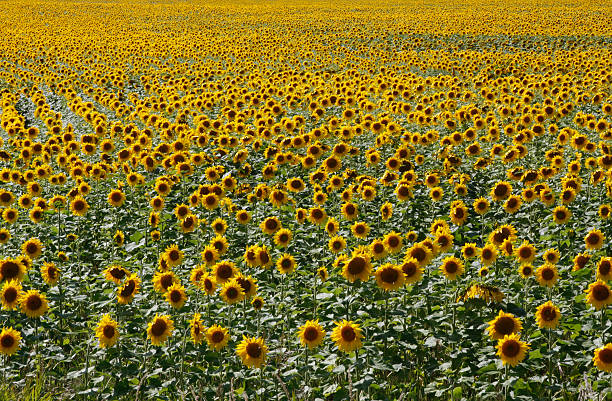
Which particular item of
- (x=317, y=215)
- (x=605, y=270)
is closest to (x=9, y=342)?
(x=317, y=215)

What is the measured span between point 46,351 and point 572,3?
53.0 m

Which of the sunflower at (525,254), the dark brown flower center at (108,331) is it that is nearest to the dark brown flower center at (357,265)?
the sunflower at (525,254)

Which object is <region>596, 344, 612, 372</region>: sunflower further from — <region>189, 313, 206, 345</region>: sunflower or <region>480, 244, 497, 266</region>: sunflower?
<region>189, 313, 206, 345</region>: sunflower

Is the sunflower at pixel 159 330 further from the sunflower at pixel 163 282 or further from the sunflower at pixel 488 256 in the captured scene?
the sunflower at pixel 488 256

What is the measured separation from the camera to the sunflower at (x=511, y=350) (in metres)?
4.13

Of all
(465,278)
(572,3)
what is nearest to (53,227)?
(465,278)

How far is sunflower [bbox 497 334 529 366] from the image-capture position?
4.13 m

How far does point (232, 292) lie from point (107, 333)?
1.07m

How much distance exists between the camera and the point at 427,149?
35.6ft

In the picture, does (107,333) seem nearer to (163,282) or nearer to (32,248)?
(163,282)

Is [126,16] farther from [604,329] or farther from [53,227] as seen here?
[604,329]

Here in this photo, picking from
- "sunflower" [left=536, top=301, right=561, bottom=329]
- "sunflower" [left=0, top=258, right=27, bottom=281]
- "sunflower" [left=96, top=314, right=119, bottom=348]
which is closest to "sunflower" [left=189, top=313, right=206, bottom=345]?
"sunflower" [left=96, top=314, right=119, bottom=348]

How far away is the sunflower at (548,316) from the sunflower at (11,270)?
454cm

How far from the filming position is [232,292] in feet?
17.0
